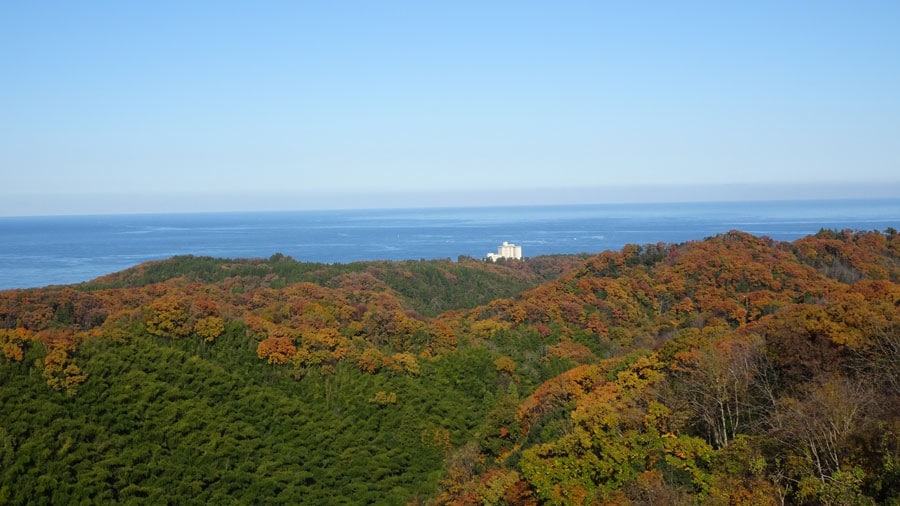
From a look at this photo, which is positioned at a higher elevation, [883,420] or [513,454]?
[883,420]

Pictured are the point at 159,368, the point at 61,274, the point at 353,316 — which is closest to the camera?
the point at 159,368

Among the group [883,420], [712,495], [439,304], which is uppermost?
[883,420]

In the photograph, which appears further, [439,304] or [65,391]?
[439,304]

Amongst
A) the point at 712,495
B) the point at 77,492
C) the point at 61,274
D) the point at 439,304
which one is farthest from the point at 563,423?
the point at 61,274

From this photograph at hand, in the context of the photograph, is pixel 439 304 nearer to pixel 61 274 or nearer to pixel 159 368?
pixel 159 368

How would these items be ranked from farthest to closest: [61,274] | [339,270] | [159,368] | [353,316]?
[61,274], [339,270], [353,316], [159,368]

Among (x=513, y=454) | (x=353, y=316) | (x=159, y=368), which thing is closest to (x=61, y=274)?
Result: (x=353, y=316)
